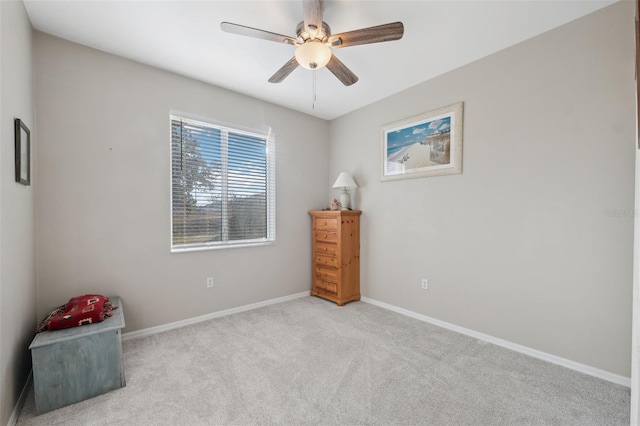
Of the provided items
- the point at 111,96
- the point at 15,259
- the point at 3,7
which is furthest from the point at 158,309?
the point at 3,7

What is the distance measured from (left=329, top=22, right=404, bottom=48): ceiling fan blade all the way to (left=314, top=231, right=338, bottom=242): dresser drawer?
2.21m

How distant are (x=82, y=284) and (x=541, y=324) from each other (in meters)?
3.86

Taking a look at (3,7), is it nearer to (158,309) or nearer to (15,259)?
(15,259)

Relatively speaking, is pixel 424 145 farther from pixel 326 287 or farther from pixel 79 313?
pixel 79 313

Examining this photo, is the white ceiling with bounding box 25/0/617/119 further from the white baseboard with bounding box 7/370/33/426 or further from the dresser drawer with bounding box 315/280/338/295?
the white baseboard with bounding box 7/370/33/426

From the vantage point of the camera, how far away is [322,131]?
4.18m

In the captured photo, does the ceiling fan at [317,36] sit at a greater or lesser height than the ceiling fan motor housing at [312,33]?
lesser

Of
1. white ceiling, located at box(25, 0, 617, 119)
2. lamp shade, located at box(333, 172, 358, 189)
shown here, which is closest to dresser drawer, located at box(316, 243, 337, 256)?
lamp shade, located at box(333, 172, 358, 189)

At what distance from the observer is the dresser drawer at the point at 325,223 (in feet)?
11.8

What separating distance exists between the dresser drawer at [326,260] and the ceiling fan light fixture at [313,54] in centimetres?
236

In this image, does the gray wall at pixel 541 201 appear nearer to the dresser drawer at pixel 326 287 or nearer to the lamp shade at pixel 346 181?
the lamp shade at pixel 346 181

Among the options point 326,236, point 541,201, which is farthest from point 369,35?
point 326,236

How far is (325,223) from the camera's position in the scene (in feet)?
12.3

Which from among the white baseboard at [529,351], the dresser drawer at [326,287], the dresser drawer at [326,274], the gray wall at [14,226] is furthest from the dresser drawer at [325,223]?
the gray wall at [14,226]
